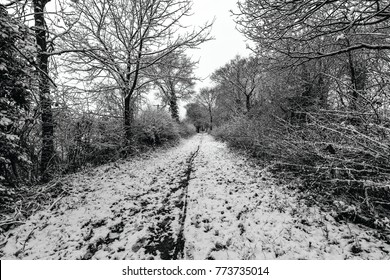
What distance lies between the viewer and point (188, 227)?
302cm

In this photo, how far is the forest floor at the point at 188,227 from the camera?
2494 millimetres

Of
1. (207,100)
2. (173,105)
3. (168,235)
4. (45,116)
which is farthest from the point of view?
(207,100)

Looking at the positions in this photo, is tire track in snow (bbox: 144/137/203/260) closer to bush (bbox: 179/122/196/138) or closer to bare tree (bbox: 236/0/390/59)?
bare tree (bbox: 236/0/390/59)

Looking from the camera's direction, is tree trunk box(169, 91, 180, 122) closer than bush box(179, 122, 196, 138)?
Yes

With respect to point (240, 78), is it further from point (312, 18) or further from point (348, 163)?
point (348, 163)

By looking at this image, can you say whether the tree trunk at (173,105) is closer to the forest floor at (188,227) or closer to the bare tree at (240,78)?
the bare tree at (240,78)

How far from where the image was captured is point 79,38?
4781 mm

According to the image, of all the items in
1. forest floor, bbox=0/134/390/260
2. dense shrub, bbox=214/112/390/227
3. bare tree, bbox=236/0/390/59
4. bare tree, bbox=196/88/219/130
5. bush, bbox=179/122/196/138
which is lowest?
forest floor, bbox=0/134/390/260

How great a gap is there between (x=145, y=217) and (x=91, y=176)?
357 centimetres

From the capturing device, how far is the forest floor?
2.49 m

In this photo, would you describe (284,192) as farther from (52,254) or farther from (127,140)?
(127,140)

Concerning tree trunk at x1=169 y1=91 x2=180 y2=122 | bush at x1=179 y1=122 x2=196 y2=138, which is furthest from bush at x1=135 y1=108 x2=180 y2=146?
tree trunk at x1=169 y1=91 x2=180 y2=122

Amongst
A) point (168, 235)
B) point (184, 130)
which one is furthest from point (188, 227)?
point (184, 130)
